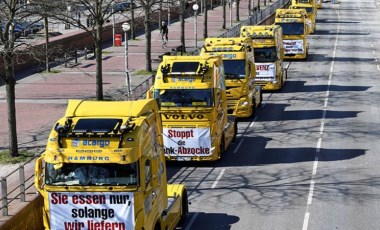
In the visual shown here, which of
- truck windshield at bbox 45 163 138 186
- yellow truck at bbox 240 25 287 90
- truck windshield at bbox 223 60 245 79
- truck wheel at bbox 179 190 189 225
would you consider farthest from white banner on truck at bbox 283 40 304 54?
truck windshield at bbox 45 163 138 186

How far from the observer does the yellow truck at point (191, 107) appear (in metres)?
28.9

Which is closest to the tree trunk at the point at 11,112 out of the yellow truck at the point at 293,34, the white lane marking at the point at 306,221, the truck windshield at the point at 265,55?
the white lane marking at the point at 306,221

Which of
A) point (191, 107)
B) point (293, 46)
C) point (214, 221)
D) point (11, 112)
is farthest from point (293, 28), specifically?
point (214, 221)

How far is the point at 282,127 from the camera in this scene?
36531 mm

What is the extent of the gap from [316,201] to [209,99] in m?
6.37

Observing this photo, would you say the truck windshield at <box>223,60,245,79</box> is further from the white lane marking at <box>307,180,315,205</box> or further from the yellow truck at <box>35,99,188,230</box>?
the yellow truck at <box>35,99,188,230</box>

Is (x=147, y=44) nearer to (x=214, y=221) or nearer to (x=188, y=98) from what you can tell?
(x=188, y=98)

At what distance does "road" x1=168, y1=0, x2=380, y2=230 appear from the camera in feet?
75.5

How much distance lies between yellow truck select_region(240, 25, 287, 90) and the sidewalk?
20.5 feet

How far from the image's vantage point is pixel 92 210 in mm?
17875

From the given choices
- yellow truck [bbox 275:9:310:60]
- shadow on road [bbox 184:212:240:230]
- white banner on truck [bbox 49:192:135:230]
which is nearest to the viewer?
white banner on truck [bbox 49:192:135:230]

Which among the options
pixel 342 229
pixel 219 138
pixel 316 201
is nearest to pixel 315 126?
pixel 219 138

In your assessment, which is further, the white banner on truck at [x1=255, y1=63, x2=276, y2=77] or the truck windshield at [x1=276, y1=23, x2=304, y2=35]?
the truck windshield at [x1=276, y1=23, x2=304, y2=35]

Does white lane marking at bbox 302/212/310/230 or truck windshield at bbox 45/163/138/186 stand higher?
truck windshield at bbox 45/163/138/186
